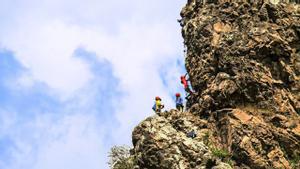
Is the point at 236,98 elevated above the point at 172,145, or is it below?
above

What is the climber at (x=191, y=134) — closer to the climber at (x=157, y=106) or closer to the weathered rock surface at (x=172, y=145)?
the weathered rock surface at (x=172, y=145)

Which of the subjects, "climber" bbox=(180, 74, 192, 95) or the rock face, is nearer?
the rock face

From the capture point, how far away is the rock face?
33438 millimetres

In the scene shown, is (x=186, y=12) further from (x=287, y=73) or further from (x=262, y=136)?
(x=262, y=136)

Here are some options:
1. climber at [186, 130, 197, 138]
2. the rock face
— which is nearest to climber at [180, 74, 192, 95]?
the rock face

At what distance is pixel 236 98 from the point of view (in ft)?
118

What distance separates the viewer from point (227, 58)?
37312mm

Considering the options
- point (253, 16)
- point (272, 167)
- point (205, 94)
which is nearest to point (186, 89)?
point (205, 94)

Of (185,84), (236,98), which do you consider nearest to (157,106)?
(185,84)

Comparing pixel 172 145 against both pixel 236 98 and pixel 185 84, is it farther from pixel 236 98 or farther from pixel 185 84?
pixel 185 84

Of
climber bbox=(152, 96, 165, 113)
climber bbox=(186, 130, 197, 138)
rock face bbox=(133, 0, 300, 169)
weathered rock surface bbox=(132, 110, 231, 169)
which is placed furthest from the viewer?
climber bbox=(152, 96, 165, 113)

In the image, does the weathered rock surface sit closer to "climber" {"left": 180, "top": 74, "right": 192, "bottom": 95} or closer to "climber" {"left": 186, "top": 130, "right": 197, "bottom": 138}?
"climber" {"left": 186, "top": 130, "right": 197, "bottom": 138}

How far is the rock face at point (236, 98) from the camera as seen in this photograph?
3344 centimetres

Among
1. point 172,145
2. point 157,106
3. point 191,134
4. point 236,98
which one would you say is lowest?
point 172,145
